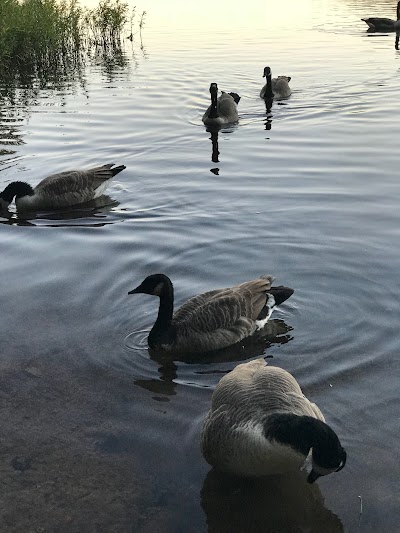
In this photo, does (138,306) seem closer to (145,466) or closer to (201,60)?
(145,466)

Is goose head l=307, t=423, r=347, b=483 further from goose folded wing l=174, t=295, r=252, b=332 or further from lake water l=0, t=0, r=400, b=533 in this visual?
goose folded wing l=174, t=295, r=252, b=332

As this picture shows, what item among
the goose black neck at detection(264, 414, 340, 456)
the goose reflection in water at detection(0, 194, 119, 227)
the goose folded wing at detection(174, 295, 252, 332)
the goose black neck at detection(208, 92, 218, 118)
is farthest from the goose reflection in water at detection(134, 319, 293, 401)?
the goose black neck at detection(208, 92, 218, 118)

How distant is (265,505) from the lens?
545 cm

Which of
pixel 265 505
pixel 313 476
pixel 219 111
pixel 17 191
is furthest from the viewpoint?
pixel 219 111

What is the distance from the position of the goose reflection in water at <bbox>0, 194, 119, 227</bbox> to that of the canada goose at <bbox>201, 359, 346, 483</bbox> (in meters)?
6.63

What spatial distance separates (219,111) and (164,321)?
11986mm

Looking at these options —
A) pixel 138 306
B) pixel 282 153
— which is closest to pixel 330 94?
pixel 282 153

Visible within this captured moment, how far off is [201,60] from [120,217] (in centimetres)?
1722

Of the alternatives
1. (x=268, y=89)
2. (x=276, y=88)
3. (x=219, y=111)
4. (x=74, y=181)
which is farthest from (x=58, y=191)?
(x=276, y=88)

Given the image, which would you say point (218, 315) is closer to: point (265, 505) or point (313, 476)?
point (265, 505)

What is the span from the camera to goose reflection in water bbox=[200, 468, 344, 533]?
5.23 meters

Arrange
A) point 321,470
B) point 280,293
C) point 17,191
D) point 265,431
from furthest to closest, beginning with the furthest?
point 17,191 < point 280,293 < point 265,431 < point 321,470

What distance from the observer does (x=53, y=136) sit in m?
17.5

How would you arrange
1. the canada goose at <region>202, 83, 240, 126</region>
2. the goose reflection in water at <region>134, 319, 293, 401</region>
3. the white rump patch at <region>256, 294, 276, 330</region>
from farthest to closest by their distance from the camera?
the canada goose at <region>202, 83, 240, 126</region>, the white rump patch at <region>256, 294, 276, 330</region>, the goose reflection in water at <region>134, 319, 293, 401</region>
